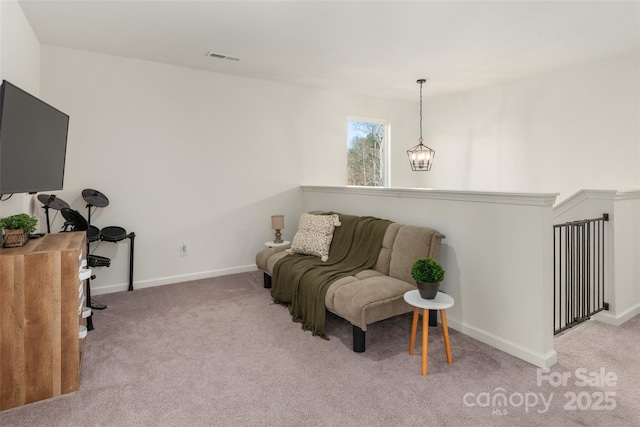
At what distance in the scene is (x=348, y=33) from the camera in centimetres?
320

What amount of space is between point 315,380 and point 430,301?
875 mm

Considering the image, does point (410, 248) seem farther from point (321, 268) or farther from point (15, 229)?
point (15, 229)

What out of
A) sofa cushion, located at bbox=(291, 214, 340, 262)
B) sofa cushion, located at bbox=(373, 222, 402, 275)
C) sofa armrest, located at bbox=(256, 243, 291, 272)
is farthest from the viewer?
sofa armrest, located at bbox=(256, 243, 291, 272)

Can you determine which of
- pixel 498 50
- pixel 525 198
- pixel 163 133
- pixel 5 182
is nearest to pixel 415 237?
pixel 525 198

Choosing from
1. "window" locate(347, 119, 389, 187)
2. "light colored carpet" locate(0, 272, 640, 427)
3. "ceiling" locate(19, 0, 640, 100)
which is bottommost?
"light colored carpet" locate(0, 272, 640, 427)

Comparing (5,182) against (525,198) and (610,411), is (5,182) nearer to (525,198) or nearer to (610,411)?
(525,198)

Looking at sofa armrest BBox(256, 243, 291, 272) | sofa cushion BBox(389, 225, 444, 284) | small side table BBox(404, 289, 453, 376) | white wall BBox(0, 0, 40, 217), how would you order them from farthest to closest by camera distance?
sofa armrest BBox(256, 243, 291, 272) < sofa cushion BBox(389, 225, 444, 284) < white wall BBox(0, 0, 40, 217) < small side table BBox(404, 289, 453, 376)

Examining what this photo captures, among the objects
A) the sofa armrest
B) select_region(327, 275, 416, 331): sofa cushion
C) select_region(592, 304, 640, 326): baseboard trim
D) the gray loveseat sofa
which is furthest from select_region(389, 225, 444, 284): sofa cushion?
select_region(592, 304, 640, 326): baseboard trim

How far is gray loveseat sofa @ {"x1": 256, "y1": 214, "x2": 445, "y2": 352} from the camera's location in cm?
242

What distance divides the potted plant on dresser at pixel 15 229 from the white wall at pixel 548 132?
5.32 metres

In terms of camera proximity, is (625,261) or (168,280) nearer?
(625,261)

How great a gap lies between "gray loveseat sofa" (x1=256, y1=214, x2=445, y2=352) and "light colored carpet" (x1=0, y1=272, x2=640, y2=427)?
9.7 inches

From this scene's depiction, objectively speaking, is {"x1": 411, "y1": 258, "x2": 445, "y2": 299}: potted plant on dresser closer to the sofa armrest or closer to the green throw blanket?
the green throw blanket

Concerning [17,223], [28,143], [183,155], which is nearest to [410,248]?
[17,223]
